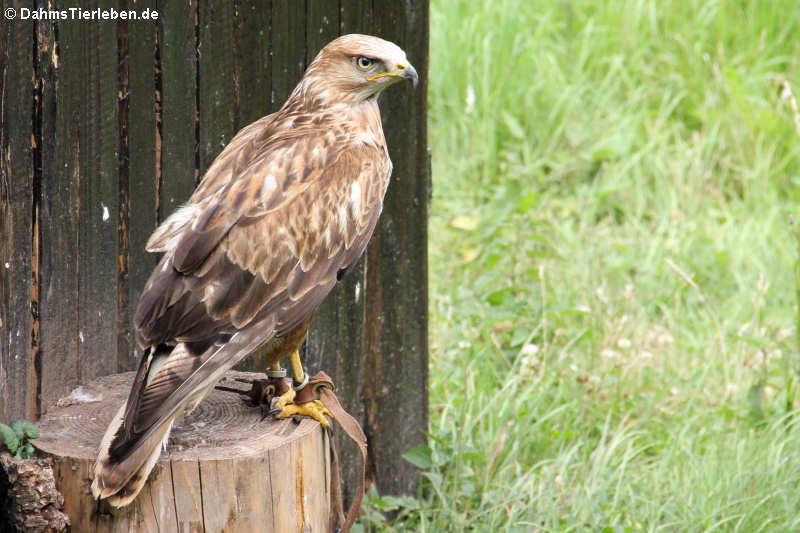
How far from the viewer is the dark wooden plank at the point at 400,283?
4.13 metres

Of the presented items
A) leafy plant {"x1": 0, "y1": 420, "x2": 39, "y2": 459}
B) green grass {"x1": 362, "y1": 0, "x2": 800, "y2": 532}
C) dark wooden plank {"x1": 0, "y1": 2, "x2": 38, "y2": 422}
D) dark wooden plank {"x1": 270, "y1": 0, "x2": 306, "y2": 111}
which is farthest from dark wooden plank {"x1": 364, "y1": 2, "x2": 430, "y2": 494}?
leafy plant {"x1": 0, "y1": 420, "x2": 39, "y2": 459}

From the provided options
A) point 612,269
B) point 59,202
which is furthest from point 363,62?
point 612,269

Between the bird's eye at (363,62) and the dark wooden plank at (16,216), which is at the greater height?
the bird's eye at (363,62)

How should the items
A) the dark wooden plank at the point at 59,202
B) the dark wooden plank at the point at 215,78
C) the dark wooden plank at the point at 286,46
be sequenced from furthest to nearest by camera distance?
the dark wooden plank at the point at 286,46
the dark wooden plank at the point at 215,78
the dark wooden plank at the point at 59,202

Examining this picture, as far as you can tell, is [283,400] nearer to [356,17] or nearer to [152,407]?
[152,407]

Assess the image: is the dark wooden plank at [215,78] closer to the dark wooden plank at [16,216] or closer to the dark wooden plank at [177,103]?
the dark wooden plank at [177,103]

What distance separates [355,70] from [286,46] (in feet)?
1.58

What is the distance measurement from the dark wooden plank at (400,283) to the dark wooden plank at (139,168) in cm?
100

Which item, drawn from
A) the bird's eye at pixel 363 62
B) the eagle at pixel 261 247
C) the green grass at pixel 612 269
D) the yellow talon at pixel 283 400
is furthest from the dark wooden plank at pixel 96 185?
the green grass at pixel 612 269

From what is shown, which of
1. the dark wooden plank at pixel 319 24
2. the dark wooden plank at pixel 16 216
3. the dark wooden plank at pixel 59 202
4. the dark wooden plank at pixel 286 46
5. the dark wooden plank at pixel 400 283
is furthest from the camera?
the dark wooden plank at pixel 400 283

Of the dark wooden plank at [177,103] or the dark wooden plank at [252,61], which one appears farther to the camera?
the dark wooden plank at [252,61]

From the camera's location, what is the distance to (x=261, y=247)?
2.96 m

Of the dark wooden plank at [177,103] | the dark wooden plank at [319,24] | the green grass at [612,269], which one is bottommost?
the green grass at [612,269]

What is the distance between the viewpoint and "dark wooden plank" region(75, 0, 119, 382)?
3096 mm
